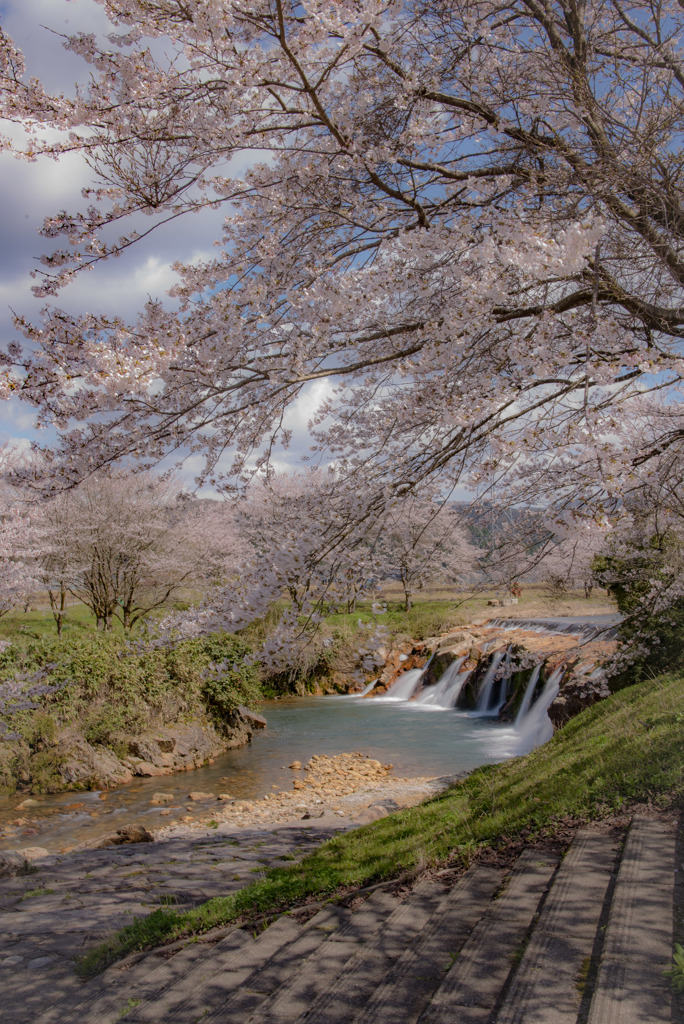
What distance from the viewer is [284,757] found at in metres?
11.5

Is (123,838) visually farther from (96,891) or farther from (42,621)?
(42,621)

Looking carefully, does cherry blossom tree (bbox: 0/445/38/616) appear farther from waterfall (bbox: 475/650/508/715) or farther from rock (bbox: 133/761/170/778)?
waterfall (bbox: 475/650/508/715)

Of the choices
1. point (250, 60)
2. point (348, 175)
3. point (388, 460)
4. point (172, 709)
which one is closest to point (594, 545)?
point (388, 460)

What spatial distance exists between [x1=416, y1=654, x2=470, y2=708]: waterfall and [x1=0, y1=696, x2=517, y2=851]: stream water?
1.72 ft

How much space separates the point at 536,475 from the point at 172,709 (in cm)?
921

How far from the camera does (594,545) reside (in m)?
7.36

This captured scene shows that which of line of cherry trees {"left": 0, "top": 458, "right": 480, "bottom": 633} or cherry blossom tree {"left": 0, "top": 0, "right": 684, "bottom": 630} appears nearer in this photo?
cherry blossom tree {"left": 0, "top": 0, "right": 684, "bottom": 630}

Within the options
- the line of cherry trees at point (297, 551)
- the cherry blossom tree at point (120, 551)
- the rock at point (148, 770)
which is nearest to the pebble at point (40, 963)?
the line of cherry trees at point (297, 551)

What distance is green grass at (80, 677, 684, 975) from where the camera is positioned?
11.9ft

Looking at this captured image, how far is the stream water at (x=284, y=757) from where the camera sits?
8.19 meters

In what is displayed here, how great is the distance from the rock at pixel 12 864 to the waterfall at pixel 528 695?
32.6ft

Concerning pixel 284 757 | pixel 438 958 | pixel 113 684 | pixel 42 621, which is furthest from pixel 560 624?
pixel 42 621

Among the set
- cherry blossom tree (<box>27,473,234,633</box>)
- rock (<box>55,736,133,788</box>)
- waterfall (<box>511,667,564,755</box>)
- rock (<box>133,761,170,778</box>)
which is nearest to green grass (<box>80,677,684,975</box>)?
rock (<box>55,736,133,788</box>)

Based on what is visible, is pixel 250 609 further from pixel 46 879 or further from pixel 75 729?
pixel 75 729
